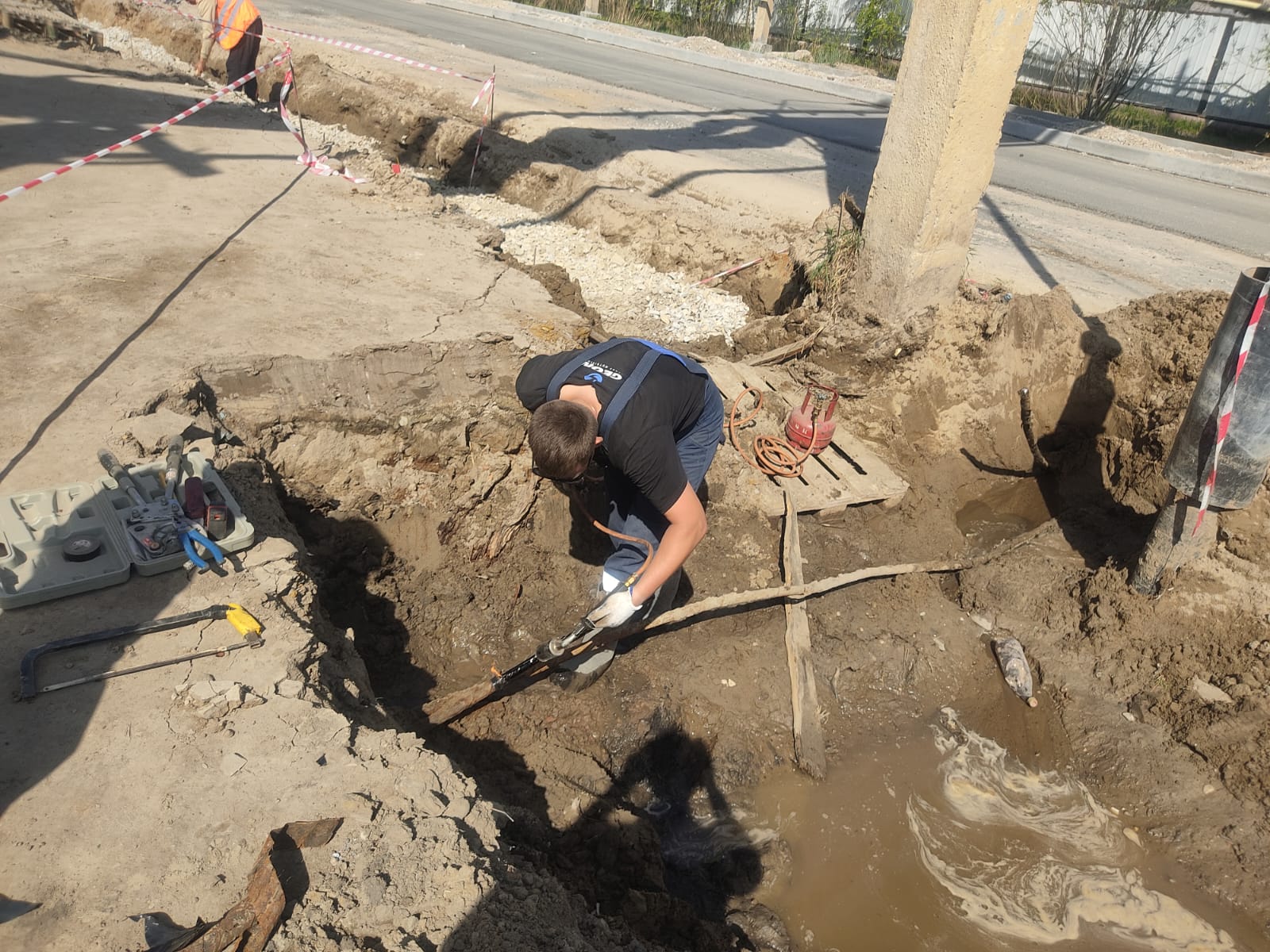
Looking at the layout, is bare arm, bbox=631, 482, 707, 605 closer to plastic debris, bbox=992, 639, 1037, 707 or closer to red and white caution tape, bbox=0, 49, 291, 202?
plastic debris, bbox=992, 639, 1037, 707

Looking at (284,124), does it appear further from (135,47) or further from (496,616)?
(496,616)

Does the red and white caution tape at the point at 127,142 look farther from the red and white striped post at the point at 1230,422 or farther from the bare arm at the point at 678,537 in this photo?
the red and white striped post at the point at 1230,422

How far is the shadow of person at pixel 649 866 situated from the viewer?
7.29 feet

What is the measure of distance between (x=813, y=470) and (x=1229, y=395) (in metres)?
2.18

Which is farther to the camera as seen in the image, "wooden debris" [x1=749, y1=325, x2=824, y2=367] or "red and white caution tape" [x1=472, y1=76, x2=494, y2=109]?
"red and white caution tape" [x1=472, y1=76, x2=494, y2=109]

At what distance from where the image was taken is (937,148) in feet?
17.4

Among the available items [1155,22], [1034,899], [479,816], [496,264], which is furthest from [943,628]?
[1155,22]

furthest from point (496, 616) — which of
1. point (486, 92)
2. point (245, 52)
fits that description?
point (245, 52)

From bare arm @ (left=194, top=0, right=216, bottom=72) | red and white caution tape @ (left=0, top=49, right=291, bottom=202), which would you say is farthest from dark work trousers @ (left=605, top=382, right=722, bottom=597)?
bare arm @ (left=194, top=0, right=216, bottom=72)

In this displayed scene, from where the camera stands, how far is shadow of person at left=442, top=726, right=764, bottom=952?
87.4 inches

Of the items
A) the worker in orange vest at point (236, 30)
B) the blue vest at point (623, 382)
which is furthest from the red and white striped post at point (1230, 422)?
the worker in orange vest at point (236, 30)

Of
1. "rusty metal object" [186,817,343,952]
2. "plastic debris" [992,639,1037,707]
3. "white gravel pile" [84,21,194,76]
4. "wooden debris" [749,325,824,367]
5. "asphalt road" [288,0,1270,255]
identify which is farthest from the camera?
"white gravel pile" [84,21,194,76]

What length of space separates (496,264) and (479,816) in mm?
4340

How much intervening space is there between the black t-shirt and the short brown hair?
157mm
